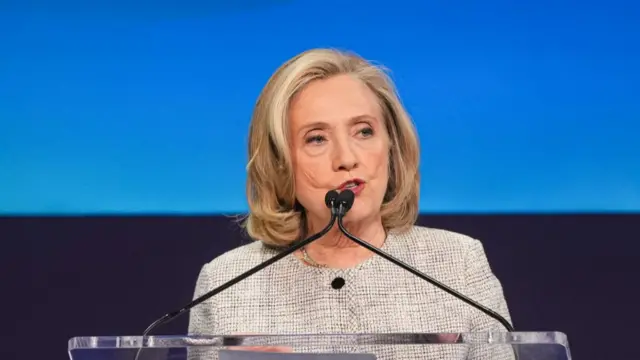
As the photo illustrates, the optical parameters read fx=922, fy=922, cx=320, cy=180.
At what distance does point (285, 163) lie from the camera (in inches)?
67.2

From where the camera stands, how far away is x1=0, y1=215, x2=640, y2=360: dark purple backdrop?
2154 millimetres

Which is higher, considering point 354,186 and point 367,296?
point 354,186

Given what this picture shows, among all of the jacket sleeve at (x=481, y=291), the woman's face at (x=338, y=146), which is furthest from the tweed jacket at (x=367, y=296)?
the woman's face at (x=338, y=146)

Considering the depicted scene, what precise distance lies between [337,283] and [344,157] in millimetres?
245

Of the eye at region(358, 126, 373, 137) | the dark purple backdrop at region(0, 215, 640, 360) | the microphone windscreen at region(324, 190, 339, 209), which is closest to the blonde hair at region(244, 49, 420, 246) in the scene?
the eye at region(358, 126, 373, 137)

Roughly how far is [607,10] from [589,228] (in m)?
0.54

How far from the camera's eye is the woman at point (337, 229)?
1.64 m

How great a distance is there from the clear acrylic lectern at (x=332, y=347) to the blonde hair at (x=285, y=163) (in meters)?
0.66

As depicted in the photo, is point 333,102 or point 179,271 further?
point 179,271

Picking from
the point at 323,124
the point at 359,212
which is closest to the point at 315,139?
the point at 323,124

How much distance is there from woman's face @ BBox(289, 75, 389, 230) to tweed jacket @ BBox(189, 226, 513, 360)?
11 centimetres

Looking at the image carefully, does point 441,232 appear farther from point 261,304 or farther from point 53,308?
point 53,308

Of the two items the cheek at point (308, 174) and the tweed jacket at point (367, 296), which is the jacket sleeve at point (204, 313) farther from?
the cheek at point (308, 174)

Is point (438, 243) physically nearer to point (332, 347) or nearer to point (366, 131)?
point (366, 131)
